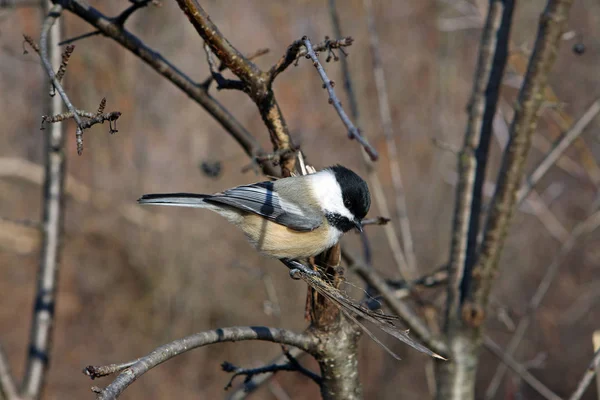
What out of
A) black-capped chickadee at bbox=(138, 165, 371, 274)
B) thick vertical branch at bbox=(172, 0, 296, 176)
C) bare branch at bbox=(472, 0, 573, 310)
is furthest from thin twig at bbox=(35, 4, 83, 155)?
bare branch at bbox=(472, 0, 573, 310)

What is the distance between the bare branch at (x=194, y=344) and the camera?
132 centimetres

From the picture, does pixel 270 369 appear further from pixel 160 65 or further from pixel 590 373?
pixel 160 65

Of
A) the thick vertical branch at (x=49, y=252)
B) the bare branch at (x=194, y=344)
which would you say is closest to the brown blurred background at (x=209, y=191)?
the thick vertical branch at (x=49, y=252)

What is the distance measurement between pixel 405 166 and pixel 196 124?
9.44 feet

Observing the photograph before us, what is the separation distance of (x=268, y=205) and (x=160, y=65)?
0.75 meters

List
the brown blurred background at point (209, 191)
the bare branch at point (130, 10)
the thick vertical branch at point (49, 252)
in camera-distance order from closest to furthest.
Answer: the bare branch at point (130, 10), the thick vertical branch at point (49, 252), the brown blurred background at point (209, 191)

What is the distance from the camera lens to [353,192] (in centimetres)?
Result: 255

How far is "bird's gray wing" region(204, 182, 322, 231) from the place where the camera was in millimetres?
2664

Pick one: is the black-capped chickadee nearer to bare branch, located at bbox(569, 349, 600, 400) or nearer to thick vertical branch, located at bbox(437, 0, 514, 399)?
thick vertical branch, located at bbox(437, 0, 514, 399)

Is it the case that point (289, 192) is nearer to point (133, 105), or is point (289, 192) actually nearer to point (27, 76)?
point (133, 105)

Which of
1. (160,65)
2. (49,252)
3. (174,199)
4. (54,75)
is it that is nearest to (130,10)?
(160,65)

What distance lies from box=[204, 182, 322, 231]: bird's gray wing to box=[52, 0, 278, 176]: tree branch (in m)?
0.10

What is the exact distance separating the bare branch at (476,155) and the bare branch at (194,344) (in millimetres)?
1140

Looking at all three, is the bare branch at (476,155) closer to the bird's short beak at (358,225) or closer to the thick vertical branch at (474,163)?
the thick vertical branch at (474,163)
